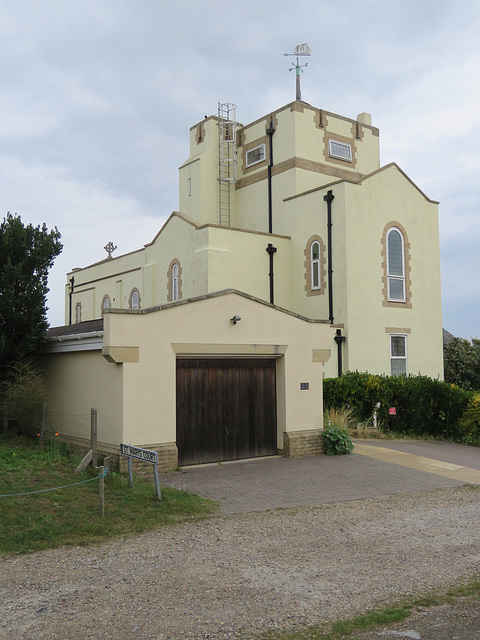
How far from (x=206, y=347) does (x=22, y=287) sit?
5.74 m

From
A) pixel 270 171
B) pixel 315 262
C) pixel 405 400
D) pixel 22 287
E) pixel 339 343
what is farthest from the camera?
pixel 270 171

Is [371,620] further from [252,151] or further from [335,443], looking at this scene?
[252,151]

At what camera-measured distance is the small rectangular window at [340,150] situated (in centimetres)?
2600

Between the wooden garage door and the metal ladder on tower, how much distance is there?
14.7 metres

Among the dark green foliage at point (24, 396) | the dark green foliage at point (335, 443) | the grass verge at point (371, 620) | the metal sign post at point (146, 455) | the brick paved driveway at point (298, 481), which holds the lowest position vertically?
the grass verge at point (371, 620)

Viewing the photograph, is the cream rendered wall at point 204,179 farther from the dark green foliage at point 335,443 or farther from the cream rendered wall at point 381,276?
the dark green foliage at point 335,443

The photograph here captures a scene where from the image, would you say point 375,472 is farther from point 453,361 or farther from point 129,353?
point 453,361

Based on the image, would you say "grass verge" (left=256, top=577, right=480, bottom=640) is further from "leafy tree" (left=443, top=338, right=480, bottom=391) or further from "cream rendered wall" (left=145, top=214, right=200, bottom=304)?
"leafy tree" (left=443, top=338, right=480, bottom=391)

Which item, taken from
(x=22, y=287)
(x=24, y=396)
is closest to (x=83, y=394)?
(x=24, y=396)

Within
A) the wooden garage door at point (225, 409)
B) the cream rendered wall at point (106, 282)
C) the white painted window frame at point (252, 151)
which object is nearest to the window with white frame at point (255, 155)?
the white painted window frame at point (252, 151)

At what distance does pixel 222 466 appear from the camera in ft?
41.5

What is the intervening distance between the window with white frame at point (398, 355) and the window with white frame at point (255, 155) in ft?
32.3

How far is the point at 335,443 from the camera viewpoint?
1411 cm

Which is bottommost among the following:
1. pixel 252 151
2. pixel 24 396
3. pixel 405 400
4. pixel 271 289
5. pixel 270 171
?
pixel 405 400
